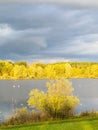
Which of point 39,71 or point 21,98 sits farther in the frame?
point 39,71

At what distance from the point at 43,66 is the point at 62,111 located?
14507 centimetres

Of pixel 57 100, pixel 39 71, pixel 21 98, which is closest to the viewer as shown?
pixel 57 100

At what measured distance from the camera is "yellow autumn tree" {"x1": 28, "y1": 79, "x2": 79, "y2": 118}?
90.5ft

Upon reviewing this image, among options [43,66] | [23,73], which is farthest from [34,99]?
[43,66]

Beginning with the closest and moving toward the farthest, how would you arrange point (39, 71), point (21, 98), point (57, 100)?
point (57, 100)
point (21, 98)
point (39, 71)

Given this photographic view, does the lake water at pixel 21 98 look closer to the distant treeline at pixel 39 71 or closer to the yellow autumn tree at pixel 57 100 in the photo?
the yellow autumn tree at pixel 57 100

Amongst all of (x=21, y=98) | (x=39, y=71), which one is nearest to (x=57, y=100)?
(x=21, y=98)

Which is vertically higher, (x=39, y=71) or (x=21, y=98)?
(x=39, y=71)

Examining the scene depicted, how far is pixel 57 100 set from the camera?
28.3m

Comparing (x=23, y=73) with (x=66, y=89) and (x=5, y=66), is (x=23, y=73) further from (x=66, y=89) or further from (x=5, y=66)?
(x=66, y=89)

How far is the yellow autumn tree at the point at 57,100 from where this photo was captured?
27.6m

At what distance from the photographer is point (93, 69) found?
6816 inches

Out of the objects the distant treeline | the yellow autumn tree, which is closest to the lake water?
the yellow autumn tree

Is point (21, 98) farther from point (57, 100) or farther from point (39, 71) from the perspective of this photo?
point (39, 71)
